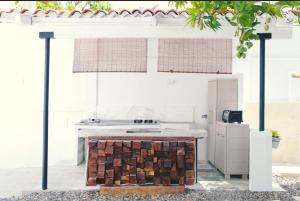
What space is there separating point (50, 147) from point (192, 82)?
4.86 metres

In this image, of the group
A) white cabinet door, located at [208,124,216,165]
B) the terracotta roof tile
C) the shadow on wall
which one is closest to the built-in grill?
white cabinet door, located at [208,124,216,165]

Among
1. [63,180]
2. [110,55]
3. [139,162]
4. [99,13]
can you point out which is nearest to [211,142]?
[139,162]

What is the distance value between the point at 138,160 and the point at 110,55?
3045 millimetres

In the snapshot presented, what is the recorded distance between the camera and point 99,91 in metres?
11.8

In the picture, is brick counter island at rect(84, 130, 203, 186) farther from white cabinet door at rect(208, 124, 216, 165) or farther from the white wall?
the white wall

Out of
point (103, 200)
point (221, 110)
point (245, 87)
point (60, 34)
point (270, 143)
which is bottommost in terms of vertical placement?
point (103, 200)

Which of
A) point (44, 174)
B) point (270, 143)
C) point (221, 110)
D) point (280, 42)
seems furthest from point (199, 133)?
point (280, 42)

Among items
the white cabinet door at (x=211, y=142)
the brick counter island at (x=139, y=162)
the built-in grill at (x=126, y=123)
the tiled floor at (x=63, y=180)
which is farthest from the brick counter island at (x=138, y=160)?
the white cabinet door at (x=211, y=142)

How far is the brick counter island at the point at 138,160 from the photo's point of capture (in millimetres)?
7891

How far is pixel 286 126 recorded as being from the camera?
38.2 feet

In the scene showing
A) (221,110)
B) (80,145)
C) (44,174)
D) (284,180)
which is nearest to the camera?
(44,174)

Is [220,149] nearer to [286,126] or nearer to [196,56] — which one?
[196,56]

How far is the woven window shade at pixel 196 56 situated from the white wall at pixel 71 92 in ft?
7.21

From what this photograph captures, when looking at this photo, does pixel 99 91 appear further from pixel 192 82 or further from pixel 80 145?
pixel 192 82
